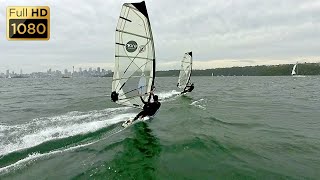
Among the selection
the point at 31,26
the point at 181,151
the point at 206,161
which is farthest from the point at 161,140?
the point at 31,26

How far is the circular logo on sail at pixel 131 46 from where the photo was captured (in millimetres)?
14586

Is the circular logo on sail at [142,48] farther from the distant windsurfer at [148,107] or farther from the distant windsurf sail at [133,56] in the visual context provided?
the distant windsurfer at [148,107]

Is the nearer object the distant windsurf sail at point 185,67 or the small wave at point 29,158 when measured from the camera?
the small wave at point 29,158

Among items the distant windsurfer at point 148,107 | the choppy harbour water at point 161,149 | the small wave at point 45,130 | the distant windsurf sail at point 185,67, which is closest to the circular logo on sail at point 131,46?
the distant windsurfer at point 148,107

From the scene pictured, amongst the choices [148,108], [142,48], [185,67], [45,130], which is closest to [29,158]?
[45,130]

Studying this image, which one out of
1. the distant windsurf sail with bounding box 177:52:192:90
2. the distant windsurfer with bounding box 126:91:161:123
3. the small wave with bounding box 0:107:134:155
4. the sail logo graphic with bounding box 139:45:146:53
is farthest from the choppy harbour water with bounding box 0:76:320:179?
the distant windsurf sail with bounding box 177:52:192:90

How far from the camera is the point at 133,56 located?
590 inches

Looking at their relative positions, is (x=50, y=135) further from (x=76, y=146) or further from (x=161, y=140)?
(x=161, y=140)

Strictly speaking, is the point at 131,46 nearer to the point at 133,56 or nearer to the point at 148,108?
the point at 133,56

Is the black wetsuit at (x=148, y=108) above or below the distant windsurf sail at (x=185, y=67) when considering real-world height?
below

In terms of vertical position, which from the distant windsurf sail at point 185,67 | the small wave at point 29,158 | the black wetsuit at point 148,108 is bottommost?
the small wave at point 29,158

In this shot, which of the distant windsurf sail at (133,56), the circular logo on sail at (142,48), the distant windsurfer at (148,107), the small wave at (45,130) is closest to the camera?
the small wave at (45,130)

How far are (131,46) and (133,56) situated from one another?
61 cm

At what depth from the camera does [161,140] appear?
43.9 feet
